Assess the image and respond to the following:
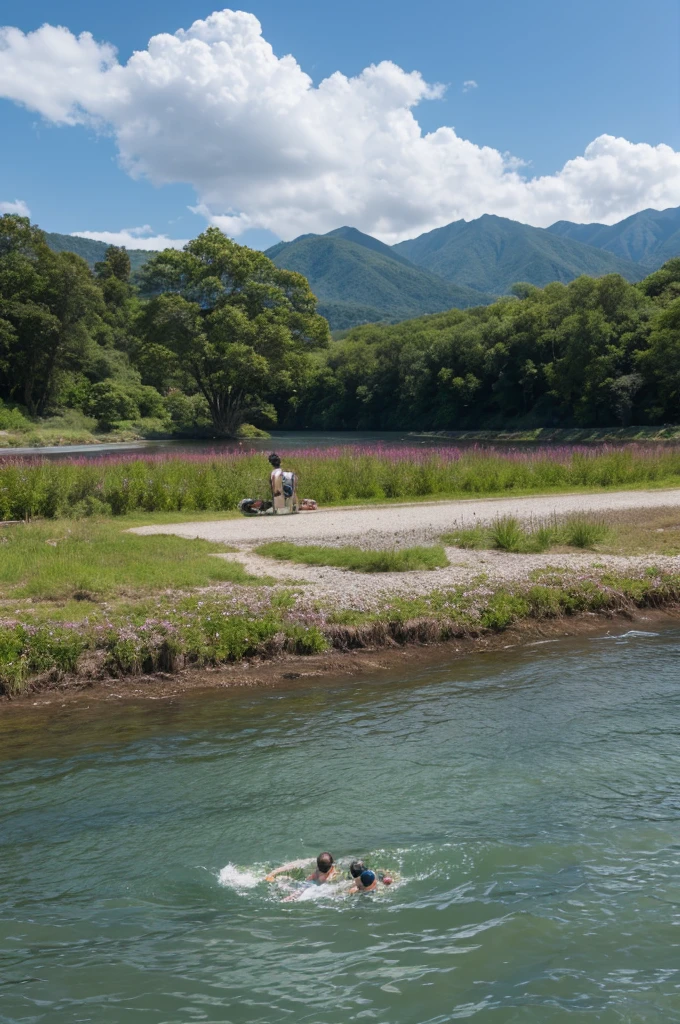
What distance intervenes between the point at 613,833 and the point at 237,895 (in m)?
3.08

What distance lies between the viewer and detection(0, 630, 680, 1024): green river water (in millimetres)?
4902

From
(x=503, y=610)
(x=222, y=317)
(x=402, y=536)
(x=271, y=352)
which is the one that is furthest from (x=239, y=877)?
(x=271, y=352)

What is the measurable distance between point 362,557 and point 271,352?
56385 millimetres

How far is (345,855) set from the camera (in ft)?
20.9

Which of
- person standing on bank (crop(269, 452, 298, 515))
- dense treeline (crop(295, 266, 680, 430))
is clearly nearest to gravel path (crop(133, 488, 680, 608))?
person standing on bank (crop(269, 452, 298, 515))

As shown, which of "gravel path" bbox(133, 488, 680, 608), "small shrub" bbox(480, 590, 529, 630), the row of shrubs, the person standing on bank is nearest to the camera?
the row of shrubs

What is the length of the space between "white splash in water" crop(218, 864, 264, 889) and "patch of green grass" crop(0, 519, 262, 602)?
6.71 metres

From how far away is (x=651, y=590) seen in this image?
14273mm

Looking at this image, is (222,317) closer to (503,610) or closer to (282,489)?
(282,489)

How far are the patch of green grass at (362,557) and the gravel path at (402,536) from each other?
271 millimetres

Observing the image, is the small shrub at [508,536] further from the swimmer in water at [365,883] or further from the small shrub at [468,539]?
the swimmer in water at [365,883]

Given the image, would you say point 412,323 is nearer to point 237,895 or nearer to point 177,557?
point 177,557

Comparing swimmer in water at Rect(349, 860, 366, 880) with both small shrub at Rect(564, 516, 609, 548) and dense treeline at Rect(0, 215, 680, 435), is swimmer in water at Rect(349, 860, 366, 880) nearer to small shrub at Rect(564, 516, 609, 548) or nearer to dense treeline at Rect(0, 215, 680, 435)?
small shrub at Rect(564, 516, 609, 548)

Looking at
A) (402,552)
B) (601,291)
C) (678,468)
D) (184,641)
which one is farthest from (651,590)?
(601,291)
